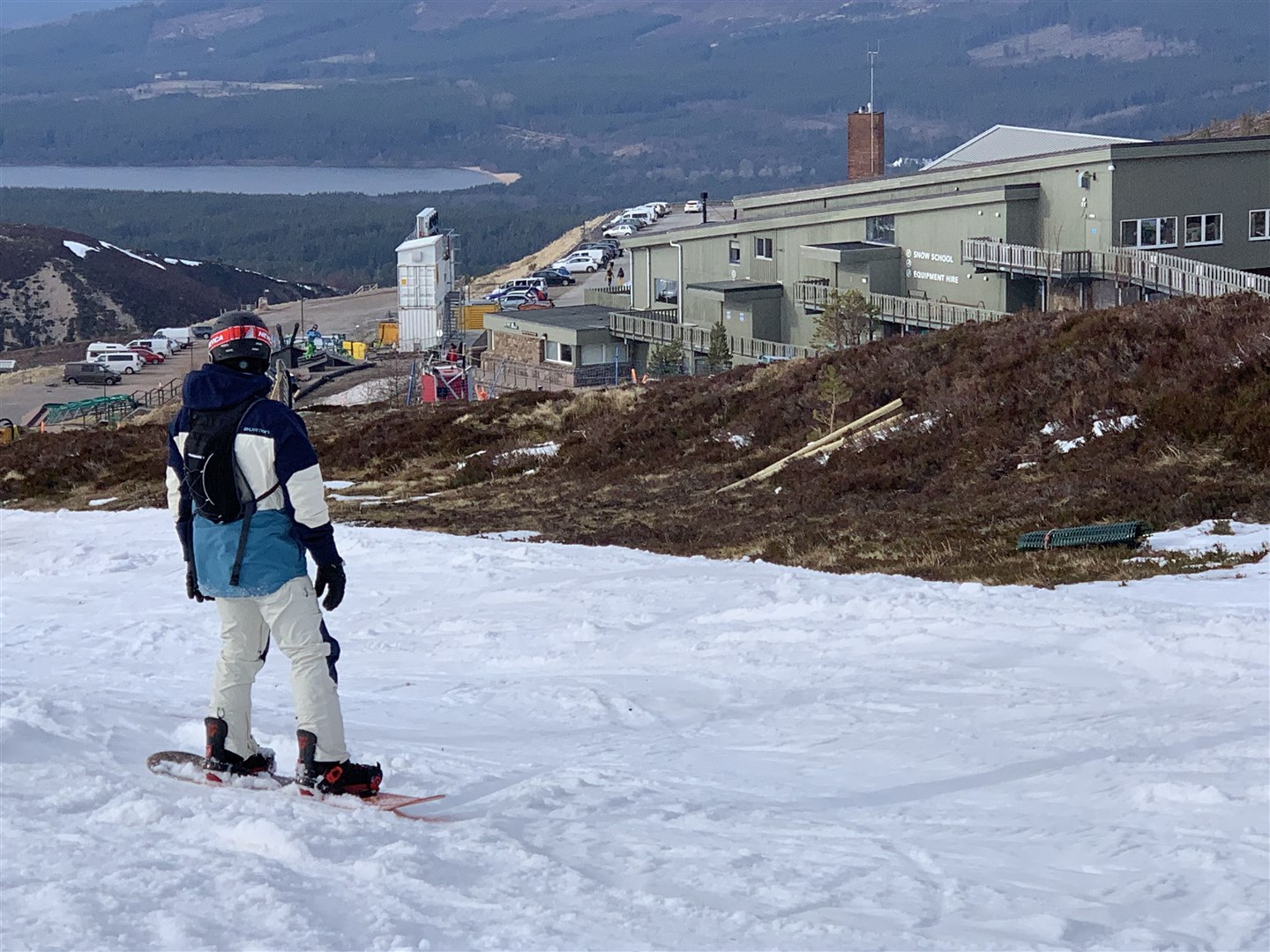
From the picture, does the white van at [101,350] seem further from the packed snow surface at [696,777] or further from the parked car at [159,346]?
the packed snow surface at [696,777]

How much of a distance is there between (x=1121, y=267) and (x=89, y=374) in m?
55.7

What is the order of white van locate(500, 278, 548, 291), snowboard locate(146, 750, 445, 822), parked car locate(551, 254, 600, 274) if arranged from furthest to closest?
parked car locate(551, 254, 600, 274) < white van locate(500, 278, 548, 291) < snowboard locate(146, 750, 445, 822)

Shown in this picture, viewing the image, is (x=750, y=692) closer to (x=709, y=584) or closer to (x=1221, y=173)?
(x=709, y=584)

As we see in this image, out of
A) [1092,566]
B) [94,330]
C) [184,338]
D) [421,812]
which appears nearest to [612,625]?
[1092,566]

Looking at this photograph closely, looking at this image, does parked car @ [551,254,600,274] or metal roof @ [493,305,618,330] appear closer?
metal roof @ [493,305,618,330]

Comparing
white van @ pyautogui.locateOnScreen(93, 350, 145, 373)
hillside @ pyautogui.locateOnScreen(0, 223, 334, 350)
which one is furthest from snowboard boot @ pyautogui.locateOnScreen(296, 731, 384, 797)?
hillside @ pyautogui.locateOnScreen(0, 223, 334, 350)

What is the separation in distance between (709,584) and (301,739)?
20.1ft

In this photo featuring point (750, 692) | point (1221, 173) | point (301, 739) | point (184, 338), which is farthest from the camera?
point (184, 338)

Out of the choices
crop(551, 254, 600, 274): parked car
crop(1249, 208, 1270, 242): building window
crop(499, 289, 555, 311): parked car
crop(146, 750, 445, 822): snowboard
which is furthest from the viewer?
crop(551, 254, 600, 274): parked car

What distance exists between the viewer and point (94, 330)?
423 ft

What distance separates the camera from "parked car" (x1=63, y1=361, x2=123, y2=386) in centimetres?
8144

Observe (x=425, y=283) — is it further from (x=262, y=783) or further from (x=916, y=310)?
(x=262, y=783)

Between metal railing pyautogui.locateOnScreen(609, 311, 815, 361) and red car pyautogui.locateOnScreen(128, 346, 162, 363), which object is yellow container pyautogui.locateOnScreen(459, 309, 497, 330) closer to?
metal railing pyautogui.locateOnScreen(609, 311, 815, 361)

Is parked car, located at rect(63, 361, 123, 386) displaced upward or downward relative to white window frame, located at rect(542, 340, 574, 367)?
downward
